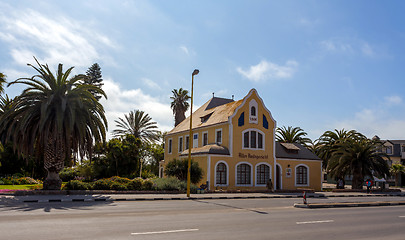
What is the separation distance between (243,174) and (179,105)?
3629 centimetres

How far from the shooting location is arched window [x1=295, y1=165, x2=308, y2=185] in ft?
133

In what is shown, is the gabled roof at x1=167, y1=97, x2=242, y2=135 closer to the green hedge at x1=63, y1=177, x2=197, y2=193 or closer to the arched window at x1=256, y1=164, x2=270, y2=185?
the arched window at x1=256, y1=164, x2=270, y2=185

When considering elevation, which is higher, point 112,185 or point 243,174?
point 243,174

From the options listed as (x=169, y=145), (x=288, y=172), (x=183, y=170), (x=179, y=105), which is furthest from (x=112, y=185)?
(x=179, y=105)

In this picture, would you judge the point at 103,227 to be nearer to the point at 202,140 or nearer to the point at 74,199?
the point at 74,199

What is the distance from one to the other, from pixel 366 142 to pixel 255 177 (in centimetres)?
1550

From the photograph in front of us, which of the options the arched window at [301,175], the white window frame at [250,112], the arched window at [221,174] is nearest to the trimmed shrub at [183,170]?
the arched window at [221,174]

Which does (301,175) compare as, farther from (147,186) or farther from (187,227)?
(187,227)

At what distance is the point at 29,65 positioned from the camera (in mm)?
24016

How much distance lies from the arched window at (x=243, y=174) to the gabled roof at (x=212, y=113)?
5.22 meters

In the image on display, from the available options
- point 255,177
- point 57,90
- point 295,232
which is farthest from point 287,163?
point 295,232

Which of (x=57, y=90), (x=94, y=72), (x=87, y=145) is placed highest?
(x=94, y=72)

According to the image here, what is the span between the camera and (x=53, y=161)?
82.3 feet

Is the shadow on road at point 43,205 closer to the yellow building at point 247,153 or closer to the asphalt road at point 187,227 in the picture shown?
the asphalt road at point 187,227
